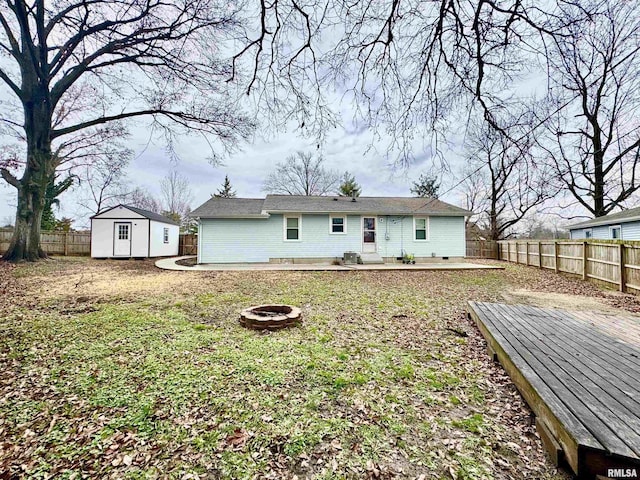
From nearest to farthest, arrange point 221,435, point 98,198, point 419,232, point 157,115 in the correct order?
point 221,435 → point 157,115 → point 419,232 → point 98,198

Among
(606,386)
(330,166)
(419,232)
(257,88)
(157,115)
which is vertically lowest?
(606,386)

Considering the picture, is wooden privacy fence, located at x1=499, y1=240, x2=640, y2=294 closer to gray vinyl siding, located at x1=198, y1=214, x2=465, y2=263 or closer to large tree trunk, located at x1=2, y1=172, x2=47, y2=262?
gray vinyl siding, located at x1=198, y1=214, x2=465, y2=263

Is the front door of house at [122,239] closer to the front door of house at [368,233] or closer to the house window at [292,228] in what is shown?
the house window at [292,228]

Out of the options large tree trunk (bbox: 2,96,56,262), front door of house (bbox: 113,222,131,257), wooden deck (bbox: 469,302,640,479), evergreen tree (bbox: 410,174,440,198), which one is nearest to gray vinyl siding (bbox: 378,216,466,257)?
evergreen tree (bbox: 410,174,440,198)

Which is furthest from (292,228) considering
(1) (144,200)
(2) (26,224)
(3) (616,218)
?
(1) (144,200)

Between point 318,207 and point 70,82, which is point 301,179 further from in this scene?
point 70,82

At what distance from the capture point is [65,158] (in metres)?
16.4

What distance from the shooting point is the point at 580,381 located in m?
2.35

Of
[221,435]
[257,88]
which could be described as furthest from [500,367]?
[257,88]

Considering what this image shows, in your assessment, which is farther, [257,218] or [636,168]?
[636,168]

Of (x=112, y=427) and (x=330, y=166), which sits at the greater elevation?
(x=330, y=166)

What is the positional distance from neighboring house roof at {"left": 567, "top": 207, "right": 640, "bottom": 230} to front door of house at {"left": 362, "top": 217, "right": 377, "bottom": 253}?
12810mm

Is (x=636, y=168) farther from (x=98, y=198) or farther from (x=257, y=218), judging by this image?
(x=98, y=198)

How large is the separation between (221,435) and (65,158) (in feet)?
68.6
